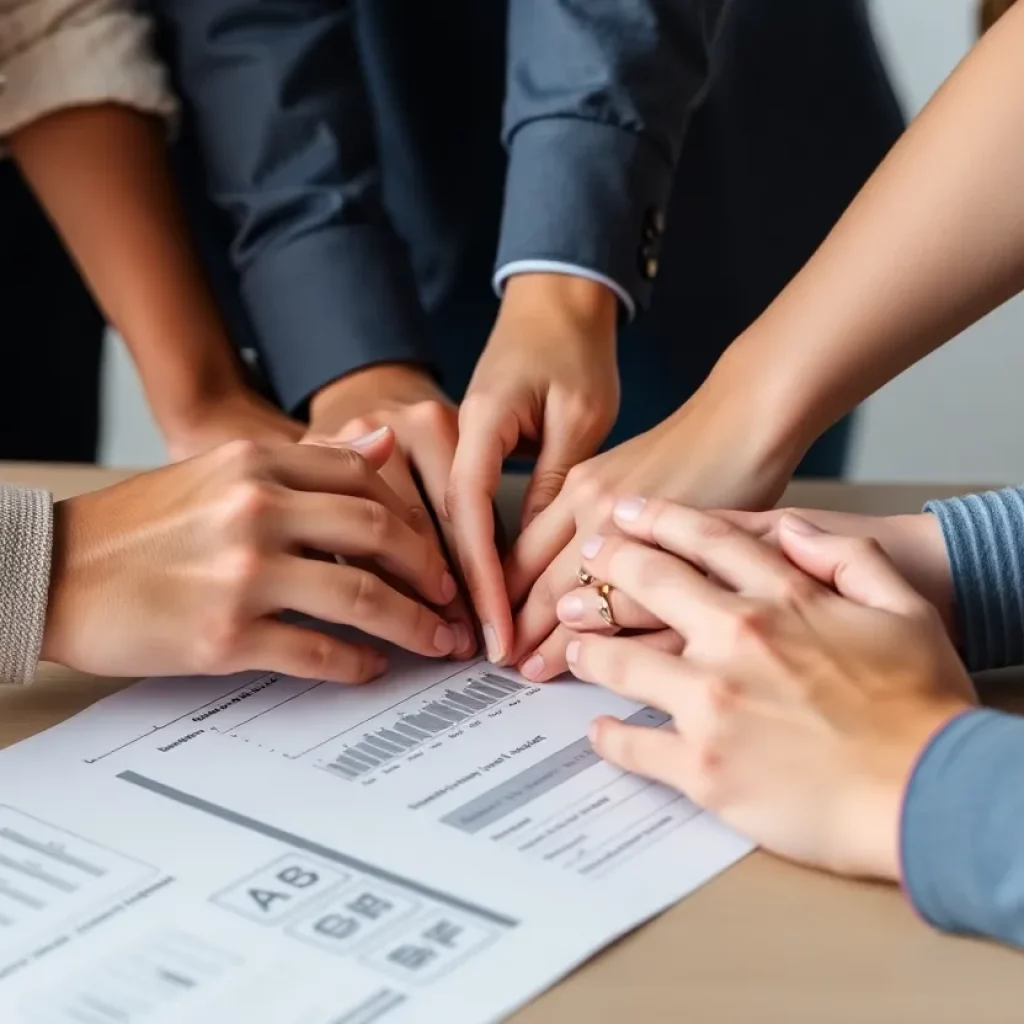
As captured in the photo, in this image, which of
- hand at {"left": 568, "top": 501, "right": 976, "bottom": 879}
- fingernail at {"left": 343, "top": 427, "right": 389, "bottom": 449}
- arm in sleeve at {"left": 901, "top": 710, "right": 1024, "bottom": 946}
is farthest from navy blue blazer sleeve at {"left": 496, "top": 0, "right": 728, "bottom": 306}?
arm in sleeve at {"left": 901, "top": 710, "right": 1024, "bottom": 946}

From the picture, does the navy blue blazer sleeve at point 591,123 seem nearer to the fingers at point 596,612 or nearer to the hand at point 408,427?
the hand at point 408,427

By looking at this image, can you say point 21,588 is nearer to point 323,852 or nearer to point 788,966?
point 323,852

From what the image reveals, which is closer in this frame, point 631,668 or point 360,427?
point 631,668

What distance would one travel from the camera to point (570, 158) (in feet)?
2.86

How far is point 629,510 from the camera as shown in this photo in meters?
0.63

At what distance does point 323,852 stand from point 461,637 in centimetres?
19

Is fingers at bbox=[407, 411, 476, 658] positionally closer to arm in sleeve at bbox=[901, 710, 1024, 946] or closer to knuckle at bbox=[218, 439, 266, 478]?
knuckle at bbox=[218, 439, 266, 478]

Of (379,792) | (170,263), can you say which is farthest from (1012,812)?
(170,263)

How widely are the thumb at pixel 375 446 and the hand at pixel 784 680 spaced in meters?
0.15

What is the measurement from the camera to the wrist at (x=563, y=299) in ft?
2.74

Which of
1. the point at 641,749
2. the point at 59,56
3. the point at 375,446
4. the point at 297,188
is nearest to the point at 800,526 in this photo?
the point at 641,749

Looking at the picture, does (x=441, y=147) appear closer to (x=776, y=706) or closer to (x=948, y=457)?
(x=776, y=706)

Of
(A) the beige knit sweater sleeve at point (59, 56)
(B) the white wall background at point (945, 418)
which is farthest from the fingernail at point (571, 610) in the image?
(B) the white wall background at point (945, 418)

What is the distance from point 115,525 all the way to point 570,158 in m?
0.42
